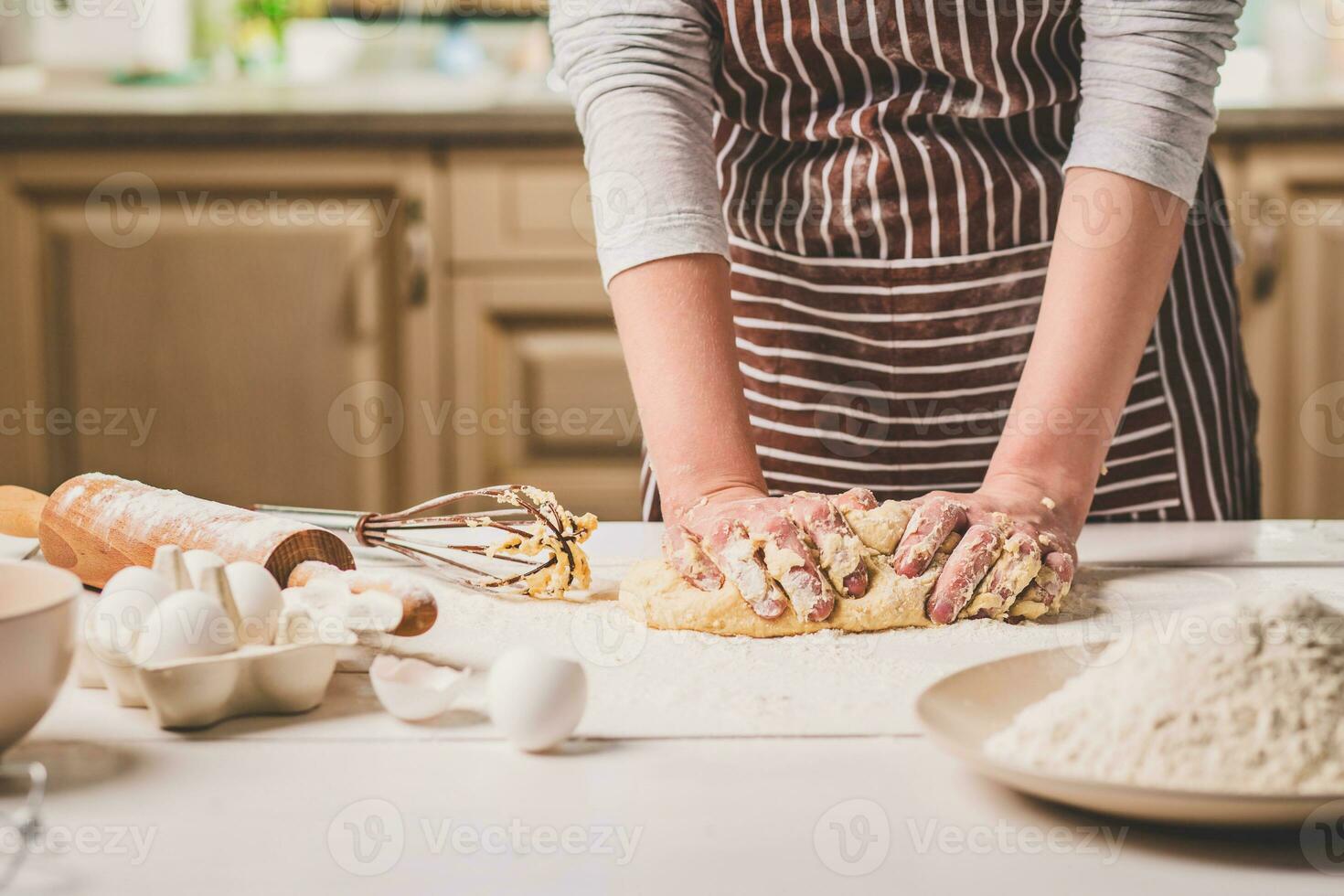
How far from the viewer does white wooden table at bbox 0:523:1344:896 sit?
39cm

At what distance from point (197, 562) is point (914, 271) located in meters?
0.64

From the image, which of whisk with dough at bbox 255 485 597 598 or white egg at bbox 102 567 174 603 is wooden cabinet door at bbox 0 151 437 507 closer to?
whisk with dough at bbox 255 485 597 598

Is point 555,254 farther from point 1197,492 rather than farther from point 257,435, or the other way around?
point 1197,492

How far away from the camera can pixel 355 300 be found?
6.29 ft

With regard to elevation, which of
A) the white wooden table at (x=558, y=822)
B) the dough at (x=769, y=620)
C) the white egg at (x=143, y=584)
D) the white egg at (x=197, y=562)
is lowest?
the white wooden table at (x=558, y=822)

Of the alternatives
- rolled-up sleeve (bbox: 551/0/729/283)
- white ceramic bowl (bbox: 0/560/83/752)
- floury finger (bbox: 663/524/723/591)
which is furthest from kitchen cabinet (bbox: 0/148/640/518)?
white ceramic bowl (bbox: 0/560/83/752)

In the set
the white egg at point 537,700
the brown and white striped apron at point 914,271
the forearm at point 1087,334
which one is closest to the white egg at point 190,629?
the white egg at point 537,700

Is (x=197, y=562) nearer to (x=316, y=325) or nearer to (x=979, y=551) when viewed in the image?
(x=979, y=551)

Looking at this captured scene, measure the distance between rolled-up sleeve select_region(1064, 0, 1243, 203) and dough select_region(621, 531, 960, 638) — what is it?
325mm

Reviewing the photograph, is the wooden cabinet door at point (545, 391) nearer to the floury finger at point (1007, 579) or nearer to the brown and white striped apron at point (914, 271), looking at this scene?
the brown and white striped apron at point (914, 271)

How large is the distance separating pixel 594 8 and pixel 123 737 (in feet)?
1.98

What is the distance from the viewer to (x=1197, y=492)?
42.0 inches

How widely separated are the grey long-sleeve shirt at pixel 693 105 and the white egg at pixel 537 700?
Result: 1.32 feet

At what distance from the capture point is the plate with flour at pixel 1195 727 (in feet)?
1.30
